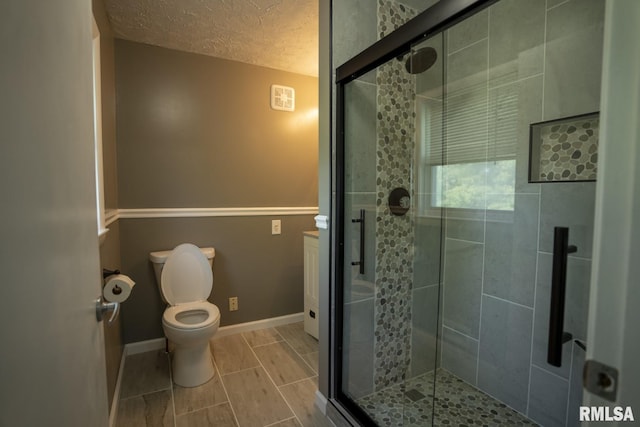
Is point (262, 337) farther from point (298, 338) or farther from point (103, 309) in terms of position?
point (103, 309)

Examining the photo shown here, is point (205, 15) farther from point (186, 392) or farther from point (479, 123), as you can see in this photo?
point (186, 392)

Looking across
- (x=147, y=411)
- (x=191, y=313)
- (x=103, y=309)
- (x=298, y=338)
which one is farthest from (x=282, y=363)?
(x=103, y=309)

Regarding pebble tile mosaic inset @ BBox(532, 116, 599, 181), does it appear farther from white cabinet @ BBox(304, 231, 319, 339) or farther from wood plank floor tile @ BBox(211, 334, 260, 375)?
wood plank floor tile @ BBox(211, 334, 260, 375)

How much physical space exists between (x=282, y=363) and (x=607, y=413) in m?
2.17

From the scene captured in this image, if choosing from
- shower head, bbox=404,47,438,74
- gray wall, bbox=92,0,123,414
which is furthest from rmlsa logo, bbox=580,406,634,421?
gray wall, bbox=92,0,123,414

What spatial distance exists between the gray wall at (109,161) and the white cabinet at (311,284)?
56.7 inches

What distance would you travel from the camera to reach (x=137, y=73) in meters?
2.32

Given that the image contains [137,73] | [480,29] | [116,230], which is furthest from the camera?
[137,73]

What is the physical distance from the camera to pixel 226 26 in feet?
6.95

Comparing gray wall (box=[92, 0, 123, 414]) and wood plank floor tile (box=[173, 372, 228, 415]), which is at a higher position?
gray wall (box=[92, 0, 123, 414])

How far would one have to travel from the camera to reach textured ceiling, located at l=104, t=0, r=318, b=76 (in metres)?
1.90

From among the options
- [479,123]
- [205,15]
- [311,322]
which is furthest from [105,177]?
[479,123]

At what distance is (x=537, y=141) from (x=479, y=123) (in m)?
0.34

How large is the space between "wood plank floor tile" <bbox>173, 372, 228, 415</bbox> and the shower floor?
3.00 feet
